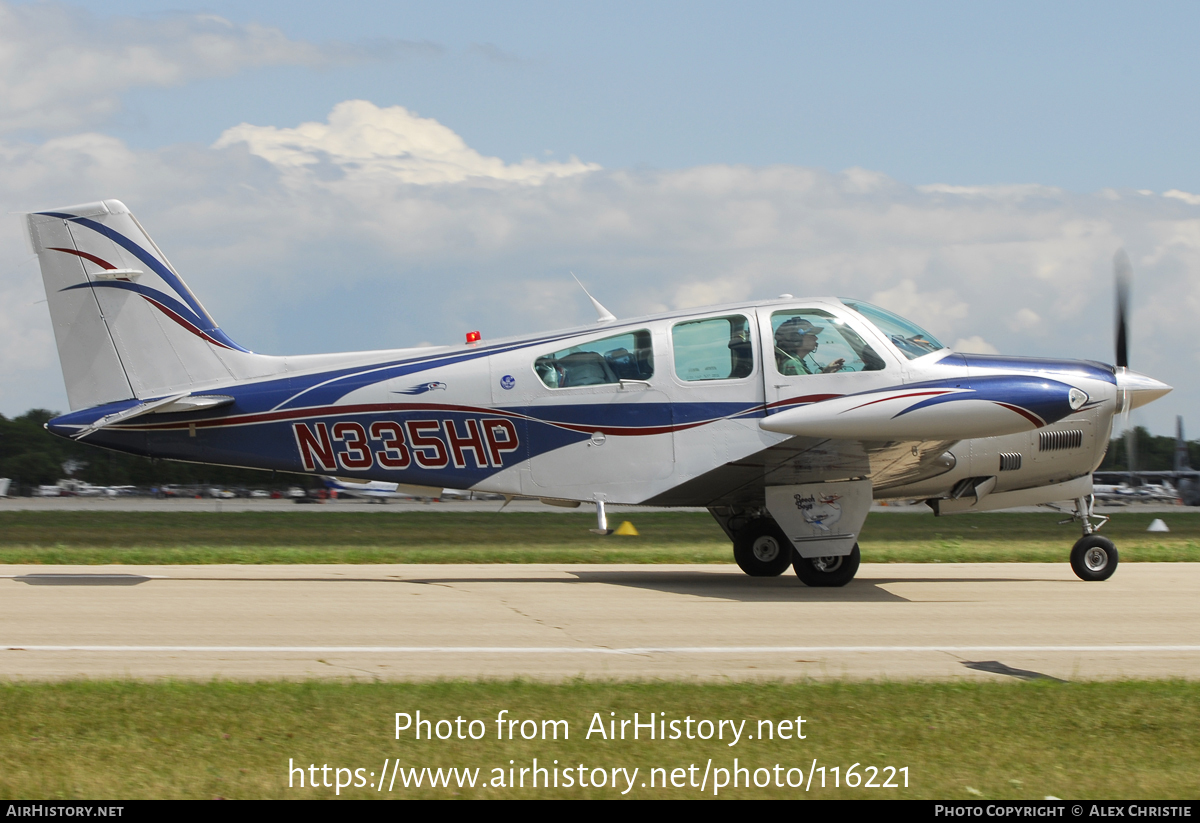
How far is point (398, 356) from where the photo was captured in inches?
442

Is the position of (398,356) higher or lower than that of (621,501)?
higher

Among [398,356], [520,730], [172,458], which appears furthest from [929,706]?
[172,458]

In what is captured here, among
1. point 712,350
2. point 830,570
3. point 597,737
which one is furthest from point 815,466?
point 597,737

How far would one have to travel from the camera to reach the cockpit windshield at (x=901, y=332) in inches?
414

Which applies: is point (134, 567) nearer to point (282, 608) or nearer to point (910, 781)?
point (282, 608)

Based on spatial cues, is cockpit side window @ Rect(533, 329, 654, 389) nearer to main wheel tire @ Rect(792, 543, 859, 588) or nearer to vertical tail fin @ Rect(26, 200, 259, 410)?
main wheel tire @ Rect(792, 543, 859, 588)

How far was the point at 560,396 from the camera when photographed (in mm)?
10859

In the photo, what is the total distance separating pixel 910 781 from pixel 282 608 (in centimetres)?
654

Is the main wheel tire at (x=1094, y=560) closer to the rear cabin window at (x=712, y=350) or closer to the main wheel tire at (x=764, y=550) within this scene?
the main wheel tire at (x=764, y=550)

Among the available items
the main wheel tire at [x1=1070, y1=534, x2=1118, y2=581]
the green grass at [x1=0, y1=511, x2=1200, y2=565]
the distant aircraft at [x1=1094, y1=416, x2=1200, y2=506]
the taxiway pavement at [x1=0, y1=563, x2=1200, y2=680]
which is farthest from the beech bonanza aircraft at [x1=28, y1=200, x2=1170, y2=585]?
the distant aircraft at [x1=1094, y1=416, x2=1200, y2=506]

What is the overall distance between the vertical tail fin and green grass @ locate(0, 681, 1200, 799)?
19.7 feet

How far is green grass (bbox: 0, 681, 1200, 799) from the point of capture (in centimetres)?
423

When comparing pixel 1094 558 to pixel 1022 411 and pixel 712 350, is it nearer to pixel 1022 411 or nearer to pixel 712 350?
pixel 1022 411
